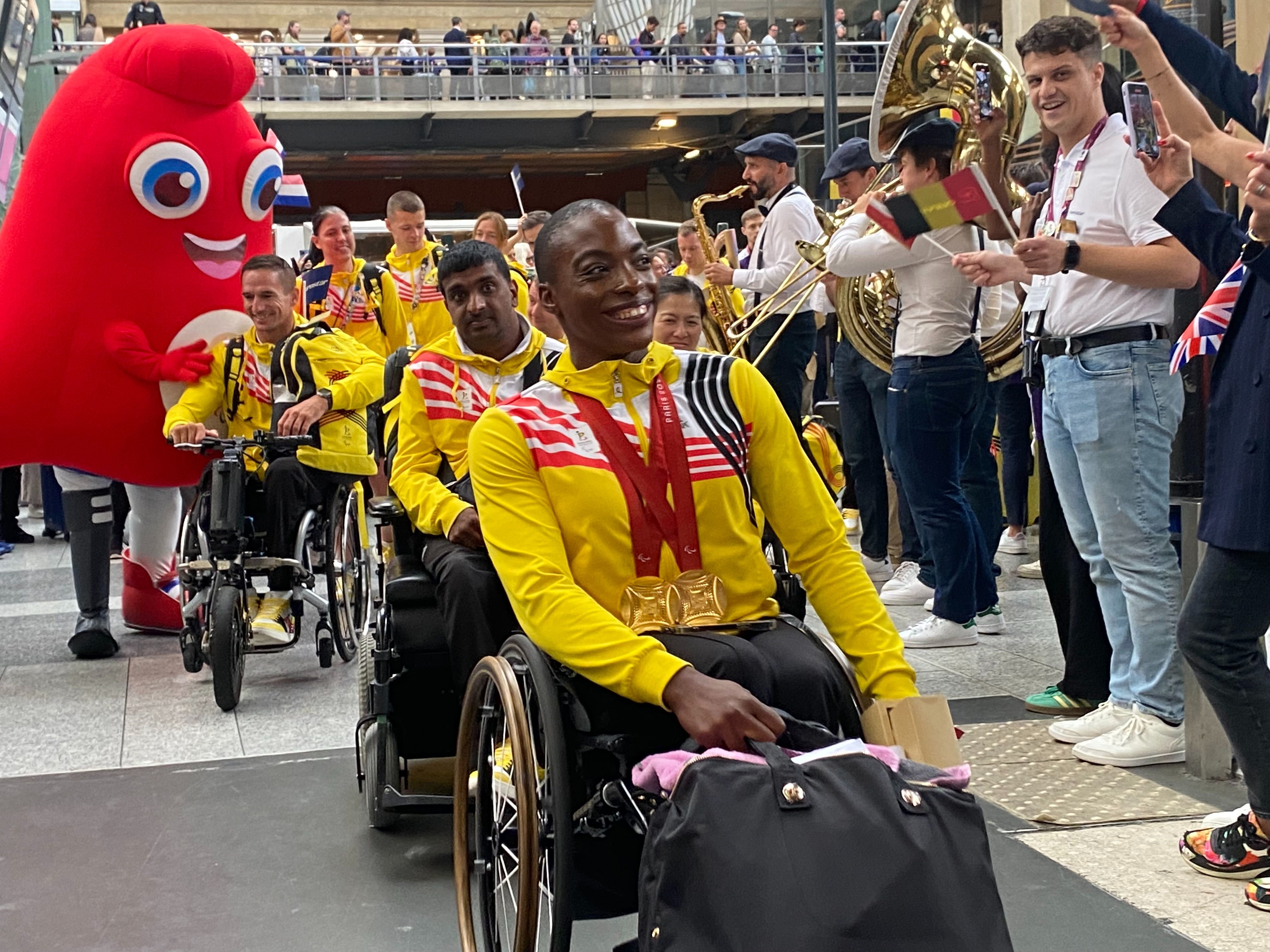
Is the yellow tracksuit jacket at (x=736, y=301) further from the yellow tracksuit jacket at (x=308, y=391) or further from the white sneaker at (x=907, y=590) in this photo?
the yellow tracksuit jacket at (x=308, y=391)

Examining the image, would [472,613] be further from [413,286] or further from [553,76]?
[553,76]

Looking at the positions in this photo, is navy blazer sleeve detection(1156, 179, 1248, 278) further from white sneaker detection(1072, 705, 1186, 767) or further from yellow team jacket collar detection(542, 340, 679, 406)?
white sneaker detection(1072, 705, 1186, 767)

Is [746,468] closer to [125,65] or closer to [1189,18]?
[1189,18]

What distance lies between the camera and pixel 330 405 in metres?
5.91

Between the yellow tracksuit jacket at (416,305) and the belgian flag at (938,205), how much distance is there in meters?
5.20

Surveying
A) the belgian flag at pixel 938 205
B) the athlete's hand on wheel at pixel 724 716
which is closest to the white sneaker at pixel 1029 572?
the belgian flag at pixel 938 205

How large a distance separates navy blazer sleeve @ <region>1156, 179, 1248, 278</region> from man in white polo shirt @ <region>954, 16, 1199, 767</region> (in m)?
0.70

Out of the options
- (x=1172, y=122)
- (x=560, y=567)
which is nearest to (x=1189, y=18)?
(x=1172, y=122)

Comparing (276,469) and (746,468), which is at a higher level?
(746,468)

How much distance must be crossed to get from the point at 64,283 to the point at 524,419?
4068 mm

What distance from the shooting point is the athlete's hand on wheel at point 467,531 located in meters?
3.66

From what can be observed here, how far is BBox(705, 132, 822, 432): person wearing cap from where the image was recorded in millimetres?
7316

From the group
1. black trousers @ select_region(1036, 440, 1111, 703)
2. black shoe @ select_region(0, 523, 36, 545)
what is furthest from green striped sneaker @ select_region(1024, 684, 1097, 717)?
black shoe @ select_region(0, 523, 36, 545)

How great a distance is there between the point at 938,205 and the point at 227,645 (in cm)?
333
